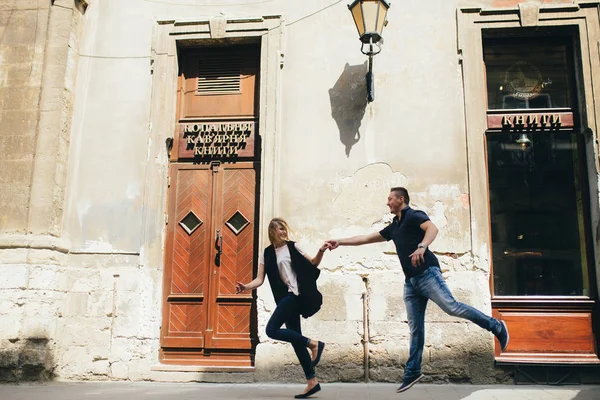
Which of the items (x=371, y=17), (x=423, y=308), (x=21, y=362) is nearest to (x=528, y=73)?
(x=371, y=17)

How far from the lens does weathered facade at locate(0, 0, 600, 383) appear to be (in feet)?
22.7

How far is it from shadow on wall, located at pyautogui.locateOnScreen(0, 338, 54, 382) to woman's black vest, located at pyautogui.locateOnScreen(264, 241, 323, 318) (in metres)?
3.39

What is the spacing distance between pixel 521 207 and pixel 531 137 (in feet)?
3.15

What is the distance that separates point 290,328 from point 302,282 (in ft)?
1.55

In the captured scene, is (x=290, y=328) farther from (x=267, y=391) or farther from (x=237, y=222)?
(x=237, y=222)

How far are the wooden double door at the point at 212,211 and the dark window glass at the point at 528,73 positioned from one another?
10.8 feet

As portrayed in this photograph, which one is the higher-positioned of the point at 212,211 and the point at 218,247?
the point at 212,211

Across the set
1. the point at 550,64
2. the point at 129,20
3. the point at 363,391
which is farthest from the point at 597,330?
the point at 129,20

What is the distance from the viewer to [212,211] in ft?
25.2

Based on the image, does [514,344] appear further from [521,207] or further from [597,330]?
[521,207]

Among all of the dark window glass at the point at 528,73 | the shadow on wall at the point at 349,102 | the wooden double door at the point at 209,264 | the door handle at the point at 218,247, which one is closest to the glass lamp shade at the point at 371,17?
the shadow on wall at the point at 349,102

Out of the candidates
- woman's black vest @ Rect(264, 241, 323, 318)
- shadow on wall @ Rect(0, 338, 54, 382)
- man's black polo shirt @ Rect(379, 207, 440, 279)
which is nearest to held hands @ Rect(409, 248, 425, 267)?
man's black polo shirt @ Rect(379, 207, 440, 279)

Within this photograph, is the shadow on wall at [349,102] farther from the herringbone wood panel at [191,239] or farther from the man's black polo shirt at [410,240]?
the man's black polo shirt at [410,240]

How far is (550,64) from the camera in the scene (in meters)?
7.64
